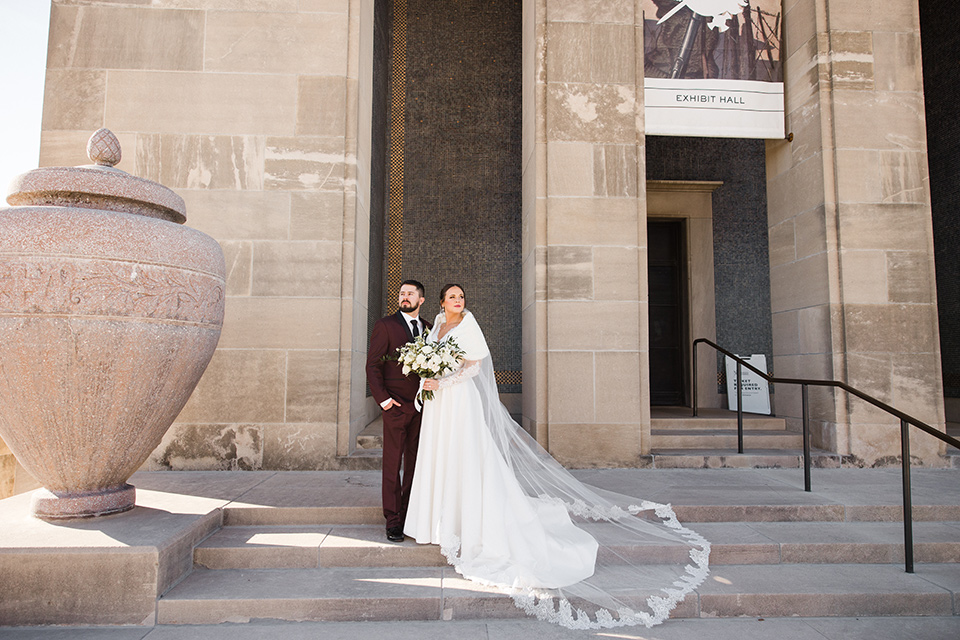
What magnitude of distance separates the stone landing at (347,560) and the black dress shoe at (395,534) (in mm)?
69

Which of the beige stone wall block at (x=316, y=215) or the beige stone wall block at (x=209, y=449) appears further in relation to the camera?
the beige stone wall block at (x=316, y=215)

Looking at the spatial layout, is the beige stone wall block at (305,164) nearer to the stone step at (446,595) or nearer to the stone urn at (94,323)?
the stone urn at (94,323)

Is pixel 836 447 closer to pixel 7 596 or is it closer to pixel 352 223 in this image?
pixel 352 223

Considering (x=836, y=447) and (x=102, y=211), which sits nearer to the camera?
(x=102, y=211)

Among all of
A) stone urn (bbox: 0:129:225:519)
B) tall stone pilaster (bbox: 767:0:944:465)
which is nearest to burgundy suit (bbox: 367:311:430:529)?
stone urn (bbox: 0:129:225:519)

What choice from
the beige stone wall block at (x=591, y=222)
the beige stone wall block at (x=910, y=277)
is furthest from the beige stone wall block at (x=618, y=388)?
the beige stone wall block at (x=910, y=277)

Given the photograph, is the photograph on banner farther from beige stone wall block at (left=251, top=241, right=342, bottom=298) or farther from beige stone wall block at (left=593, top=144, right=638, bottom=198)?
beige stone wall block at (left=251, top=241, right=342, bottom=298)

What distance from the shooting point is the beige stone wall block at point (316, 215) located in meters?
6.03

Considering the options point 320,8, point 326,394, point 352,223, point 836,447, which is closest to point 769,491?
point 836,447

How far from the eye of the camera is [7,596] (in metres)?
3.12

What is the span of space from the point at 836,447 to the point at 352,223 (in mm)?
5822

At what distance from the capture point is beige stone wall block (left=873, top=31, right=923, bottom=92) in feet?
21.6

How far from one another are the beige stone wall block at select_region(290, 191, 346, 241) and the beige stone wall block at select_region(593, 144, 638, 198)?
2794mm

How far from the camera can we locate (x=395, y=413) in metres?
4.09
